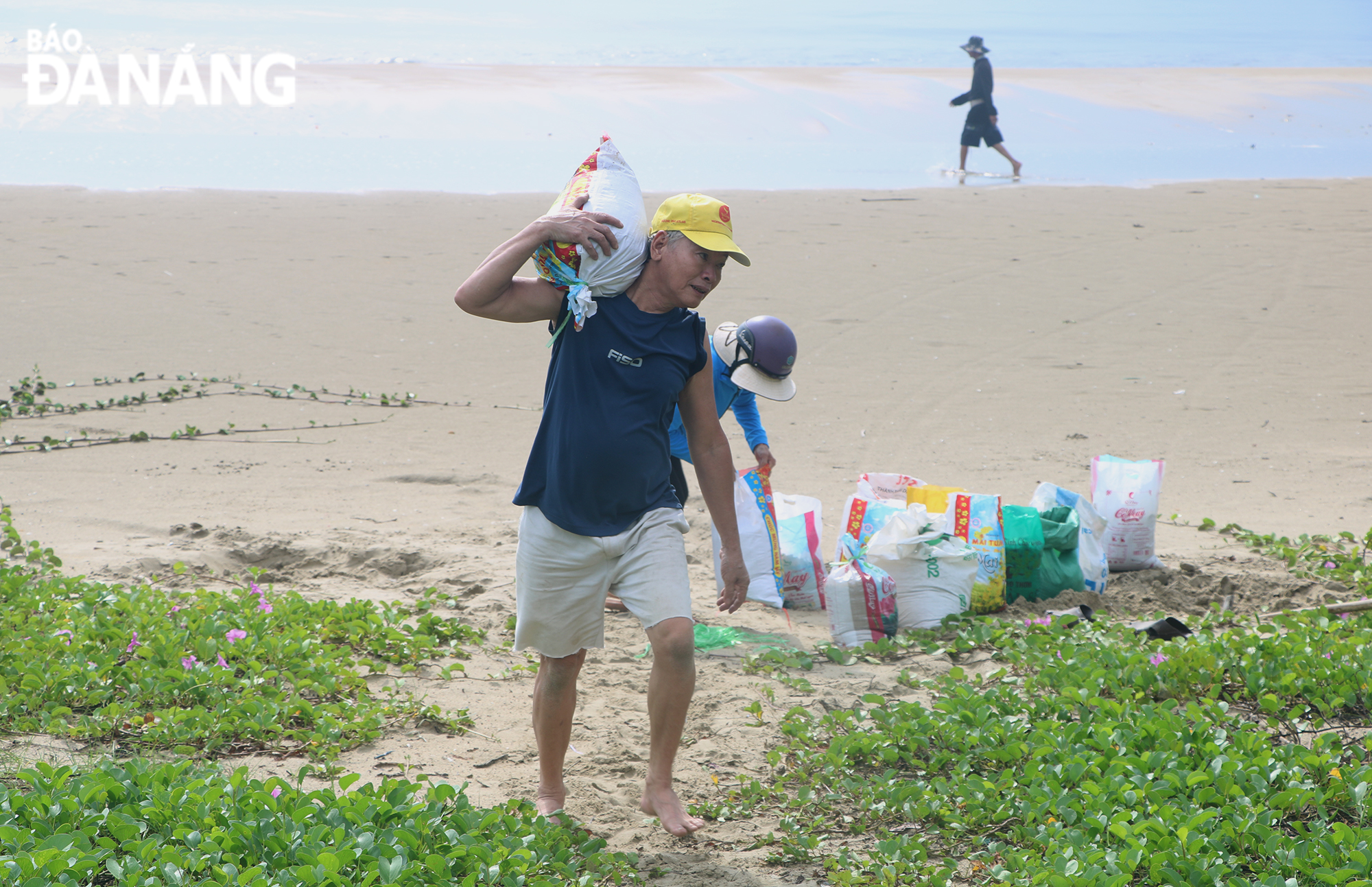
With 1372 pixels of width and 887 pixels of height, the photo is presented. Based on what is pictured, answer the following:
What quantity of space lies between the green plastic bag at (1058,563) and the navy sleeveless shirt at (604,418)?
2.46 m

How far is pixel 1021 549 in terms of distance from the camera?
4871mm

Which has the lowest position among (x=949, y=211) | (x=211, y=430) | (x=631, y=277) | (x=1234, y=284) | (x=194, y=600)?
(x=194, y=600)

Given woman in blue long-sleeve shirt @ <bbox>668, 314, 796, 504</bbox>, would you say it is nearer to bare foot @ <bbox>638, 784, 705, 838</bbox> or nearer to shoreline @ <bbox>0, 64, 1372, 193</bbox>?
bare foot @ <bbox>638, 784, 705, 838</bbox>

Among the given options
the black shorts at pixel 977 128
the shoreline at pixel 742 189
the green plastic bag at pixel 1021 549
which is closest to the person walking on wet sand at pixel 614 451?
the green plastic bag at pixel 1021 549

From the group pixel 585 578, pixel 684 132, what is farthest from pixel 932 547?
pixel 684 132

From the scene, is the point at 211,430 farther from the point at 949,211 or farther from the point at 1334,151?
the point at 1334,151

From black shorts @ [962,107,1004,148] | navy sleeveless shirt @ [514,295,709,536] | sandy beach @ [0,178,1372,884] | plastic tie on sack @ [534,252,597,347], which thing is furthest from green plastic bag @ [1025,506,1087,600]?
black shorts @ [962,107,1004,148]

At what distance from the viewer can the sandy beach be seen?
4891 millimetres

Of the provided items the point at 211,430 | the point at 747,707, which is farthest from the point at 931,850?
the point at 211,430

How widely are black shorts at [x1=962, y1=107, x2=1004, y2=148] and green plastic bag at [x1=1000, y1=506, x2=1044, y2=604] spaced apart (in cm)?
1398

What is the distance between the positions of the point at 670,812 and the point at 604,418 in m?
1.17

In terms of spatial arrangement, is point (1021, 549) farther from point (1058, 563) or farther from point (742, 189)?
point (742, 189)

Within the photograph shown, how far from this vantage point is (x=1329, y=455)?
6984 mm

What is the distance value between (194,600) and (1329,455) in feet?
21.6
